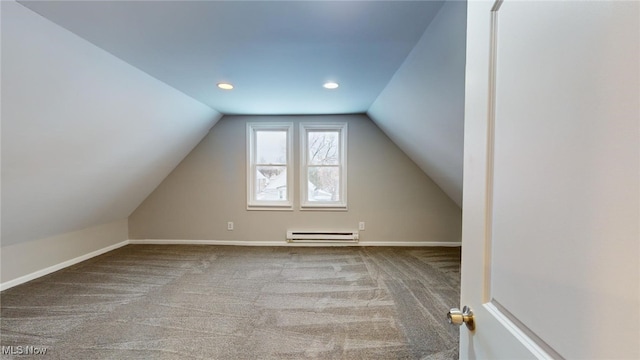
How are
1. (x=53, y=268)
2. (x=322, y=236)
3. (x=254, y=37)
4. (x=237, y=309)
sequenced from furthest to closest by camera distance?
(x=322, y=236) < (x=53, y=268) < (x=237, y=309) < (x=254, y=37)

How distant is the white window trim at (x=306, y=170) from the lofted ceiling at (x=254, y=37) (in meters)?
1.54

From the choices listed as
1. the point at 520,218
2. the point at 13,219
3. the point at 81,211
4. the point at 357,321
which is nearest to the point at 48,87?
the point at 13,219

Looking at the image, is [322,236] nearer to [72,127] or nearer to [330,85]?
[330,85]

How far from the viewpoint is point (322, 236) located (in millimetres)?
4301

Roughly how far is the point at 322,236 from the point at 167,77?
2.99 m

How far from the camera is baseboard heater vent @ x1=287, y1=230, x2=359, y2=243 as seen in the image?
14.1ft

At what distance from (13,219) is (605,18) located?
3975mm

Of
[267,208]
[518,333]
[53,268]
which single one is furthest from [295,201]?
[518,333]

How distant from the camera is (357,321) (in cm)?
219

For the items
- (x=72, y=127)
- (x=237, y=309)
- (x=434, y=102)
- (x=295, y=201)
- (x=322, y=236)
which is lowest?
(x=237, y=309)

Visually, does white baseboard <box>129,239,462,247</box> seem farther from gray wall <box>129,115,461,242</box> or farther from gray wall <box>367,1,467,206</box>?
gray wall <box>367,1,467,206</box>

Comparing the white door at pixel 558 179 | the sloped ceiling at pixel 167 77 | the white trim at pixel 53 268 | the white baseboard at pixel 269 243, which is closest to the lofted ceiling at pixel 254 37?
the sloped ceiling at pixel 167 77

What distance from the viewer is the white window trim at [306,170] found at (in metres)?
4.33

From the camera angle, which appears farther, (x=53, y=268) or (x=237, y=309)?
(x=53, y=268)
